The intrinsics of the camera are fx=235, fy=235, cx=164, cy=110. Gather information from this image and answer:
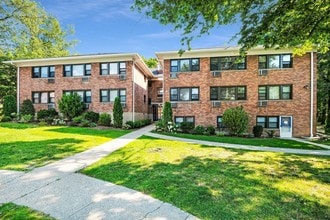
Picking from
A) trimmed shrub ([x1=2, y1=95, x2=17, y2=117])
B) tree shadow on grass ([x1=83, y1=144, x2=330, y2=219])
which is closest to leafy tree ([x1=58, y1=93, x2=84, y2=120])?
trimmed shrub ([x1=2, y1=95, x2=17, y2=117])

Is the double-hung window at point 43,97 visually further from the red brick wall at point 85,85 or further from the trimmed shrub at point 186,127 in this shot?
the trimmed shrub at point 186,127

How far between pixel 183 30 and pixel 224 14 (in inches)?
55.0

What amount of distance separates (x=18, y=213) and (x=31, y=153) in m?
5.20

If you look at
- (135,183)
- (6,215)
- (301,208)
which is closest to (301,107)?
(301,208)

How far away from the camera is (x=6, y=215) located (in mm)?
4180

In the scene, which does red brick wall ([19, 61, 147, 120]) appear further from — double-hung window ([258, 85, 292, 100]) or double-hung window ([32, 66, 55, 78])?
double-hung window ([258, 85, 292, 100])

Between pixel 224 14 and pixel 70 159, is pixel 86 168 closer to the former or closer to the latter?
Answer: pixel 70 159

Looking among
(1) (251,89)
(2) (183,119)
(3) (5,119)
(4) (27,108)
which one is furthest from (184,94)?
(3) (5,119)

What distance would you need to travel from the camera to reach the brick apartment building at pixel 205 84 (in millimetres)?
18828

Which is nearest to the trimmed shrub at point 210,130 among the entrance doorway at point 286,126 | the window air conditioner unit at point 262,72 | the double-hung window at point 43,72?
the entrance doorway at point 286,126

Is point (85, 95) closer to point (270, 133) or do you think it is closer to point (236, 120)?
point (236, 120)

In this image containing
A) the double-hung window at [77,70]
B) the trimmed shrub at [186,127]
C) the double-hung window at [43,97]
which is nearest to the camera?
the trimmed shrub at [186,127]

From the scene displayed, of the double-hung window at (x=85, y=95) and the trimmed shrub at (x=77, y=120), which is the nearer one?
the trimmed shrub at (x=77, y=120)

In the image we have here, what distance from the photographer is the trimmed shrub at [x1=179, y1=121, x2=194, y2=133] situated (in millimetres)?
19141
